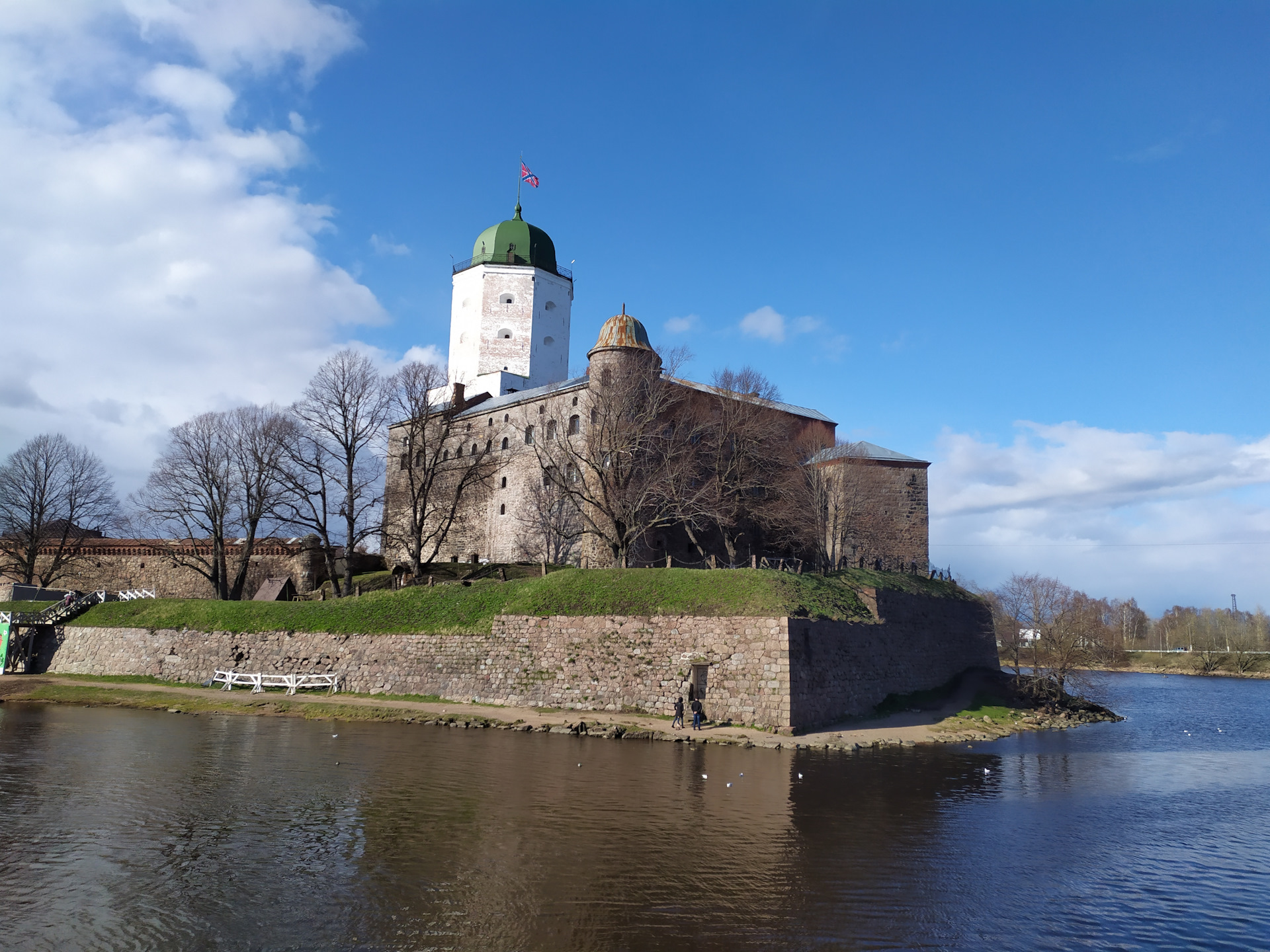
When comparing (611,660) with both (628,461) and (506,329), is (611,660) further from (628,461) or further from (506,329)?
(506,329)

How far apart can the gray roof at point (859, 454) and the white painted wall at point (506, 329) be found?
64.9ft

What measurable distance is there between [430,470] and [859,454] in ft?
71.5

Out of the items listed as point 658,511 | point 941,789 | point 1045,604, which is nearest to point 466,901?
point 941,789

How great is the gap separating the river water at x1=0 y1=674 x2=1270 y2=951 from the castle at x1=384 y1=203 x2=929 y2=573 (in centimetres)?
1435

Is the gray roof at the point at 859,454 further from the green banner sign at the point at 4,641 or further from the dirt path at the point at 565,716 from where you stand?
the green banner sign at the point at 4,641

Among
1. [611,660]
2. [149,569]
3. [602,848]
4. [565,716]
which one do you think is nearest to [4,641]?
[149,569]

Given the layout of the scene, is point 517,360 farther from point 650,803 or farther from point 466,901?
point 466,901

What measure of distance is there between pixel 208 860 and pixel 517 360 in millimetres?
44973

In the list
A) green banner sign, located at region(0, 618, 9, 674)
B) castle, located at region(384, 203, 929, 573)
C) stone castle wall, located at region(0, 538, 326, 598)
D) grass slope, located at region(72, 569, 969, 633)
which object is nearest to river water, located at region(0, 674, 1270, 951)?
grass slope, located at region(72, 569, 969, 633)

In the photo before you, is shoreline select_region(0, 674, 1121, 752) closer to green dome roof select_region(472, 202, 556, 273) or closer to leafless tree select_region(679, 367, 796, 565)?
leafless tree select_region(679, 367, 796, 565)

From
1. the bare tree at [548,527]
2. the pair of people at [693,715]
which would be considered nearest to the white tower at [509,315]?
the bare tree at [548,527]

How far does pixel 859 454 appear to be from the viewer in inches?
1697

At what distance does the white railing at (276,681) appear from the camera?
2870 cm

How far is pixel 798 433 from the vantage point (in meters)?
45.8
